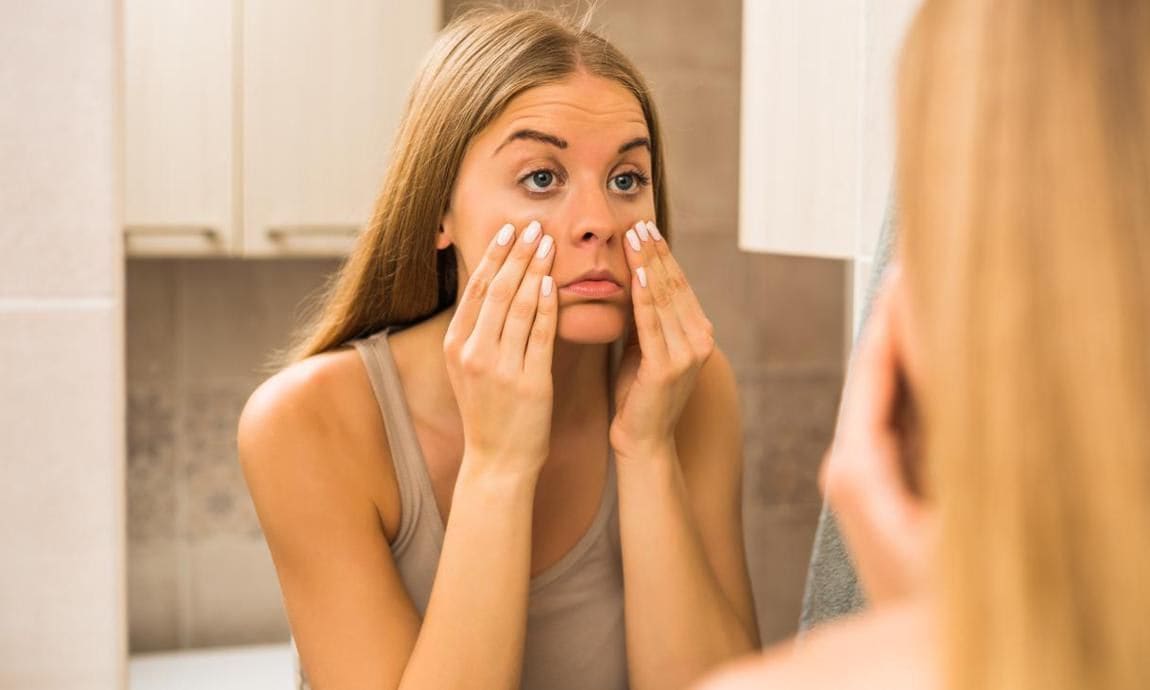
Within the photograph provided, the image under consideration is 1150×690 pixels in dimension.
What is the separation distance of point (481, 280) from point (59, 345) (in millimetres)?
228

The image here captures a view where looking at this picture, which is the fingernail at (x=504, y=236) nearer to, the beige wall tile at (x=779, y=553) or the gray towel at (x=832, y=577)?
the gray towel at (x=832, y=577)

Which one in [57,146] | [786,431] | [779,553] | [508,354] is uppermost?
[57,146]

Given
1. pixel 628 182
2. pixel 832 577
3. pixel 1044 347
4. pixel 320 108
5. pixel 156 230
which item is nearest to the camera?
pixel 1044 347

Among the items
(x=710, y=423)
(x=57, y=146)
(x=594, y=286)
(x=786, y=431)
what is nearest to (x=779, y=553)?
(x=786, y=431)

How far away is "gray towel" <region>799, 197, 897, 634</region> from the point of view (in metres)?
0.62

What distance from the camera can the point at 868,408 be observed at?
0.28 metres

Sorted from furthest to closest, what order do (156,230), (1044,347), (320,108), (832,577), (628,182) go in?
(320,108) < (156,230) < (628,182) < (832,577) < (1044,347)

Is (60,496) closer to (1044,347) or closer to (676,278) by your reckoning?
(676,278)

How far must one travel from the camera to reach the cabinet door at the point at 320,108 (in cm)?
95

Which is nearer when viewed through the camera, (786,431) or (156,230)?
(156,230)

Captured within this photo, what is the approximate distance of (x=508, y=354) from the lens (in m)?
0.71

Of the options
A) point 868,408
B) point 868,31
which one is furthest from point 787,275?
point 868,408

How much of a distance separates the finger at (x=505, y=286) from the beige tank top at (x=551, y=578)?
0.37ft

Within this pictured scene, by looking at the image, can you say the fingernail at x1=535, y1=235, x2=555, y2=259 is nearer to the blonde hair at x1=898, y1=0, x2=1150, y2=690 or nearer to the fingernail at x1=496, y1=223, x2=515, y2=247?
the fingernail at x1=496, y1=223, x2=515, y2=247
